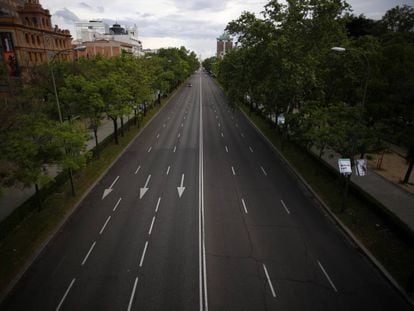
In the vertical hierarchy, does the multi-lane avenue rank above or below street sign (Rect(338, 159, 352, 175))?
below

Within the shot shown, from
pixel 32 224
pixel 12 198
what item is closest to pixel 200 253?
pixel 32 224

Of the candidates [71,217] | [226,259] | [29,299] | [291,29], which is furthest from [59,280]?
[291,29]

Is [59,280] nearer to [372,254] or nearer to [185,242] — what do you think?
[185,242]

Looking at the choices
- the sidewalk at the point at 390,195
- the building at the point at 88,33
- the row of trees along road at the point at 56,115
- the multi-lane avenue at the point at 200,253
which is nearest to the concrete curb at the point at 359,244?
the multi-lane avenue at the point at 200,253

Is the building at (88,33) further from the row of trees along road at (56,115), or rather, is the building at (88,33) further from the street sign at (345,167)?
the street sign at (345,167)

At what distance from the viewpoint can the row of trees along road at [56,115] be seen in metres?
14.9

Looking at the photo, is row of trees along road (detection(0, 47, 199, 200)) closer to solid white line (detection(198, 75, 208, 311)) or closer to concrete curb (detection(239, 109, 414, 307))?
solid white line (detection(198, 75, 208, 311))

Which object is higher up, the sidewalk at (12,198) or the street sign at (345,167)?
the street sign at (345,167)

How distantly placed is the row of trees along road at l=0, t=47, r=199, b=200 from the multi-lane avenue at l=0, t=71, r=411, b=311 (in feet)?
13.9

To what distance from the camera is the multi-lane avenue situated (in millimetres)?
11664

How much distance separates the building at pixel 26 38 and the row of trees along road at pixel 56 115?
2054cm

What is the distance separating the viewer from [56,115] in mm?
29484

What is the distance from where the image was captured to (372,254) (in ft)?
46.7

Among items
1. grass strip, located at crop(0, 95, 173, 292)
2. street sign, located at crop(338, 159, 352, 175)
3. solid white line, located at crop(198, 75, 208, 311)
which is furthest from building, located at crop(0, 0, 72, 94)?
street sign, located at crop(338, 159, 352, 175)
